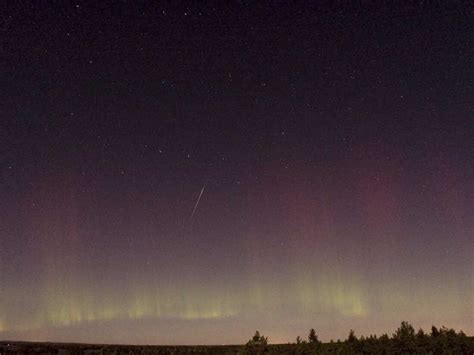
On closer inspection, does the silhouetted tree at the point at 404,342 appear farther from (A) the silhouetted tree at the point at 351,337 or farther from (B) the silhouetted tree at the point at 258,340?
(B) the silhouetted tree at the point at 258,340

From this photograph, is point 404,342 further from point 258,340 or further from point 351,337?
point 258,340

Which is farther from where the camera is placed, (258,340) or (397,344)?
(397,344)

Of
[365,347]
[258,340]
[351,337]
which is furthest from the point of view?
[351,337]

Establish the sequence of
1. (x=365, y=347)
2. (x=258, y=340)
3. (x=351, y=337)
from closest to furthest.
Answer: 1. (x=258, y=340)
2. (x=365, y=347)
3. (x=351, y=337)

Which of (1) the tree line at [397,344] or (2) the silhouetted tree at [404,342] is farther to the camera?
(2) the silhouetted tree at [404,342]

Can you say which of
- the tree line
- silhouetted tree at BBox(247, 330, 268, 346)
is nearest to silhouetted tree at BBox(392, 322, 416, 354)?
the tree line

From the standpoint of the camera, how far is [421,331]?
14.2m

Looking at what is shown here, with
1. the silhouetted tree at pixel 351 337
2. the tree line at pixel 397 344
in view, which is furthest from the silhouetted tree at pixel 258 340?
the silhouetted tree at pixel 351 337

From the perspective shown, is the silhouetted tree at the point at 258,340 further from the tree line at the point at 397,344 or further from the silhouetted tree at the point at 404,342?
the silhouetted tree at the point at 404,342

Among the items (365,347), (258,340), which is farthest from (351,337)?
(258,340)

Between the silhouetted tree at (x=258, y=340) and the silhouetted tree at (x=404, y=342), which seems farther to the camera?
the silhouetted tree at (x=404, y=342)

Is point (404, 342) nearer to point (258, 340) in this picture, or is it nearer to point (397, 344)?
point (397, 344)

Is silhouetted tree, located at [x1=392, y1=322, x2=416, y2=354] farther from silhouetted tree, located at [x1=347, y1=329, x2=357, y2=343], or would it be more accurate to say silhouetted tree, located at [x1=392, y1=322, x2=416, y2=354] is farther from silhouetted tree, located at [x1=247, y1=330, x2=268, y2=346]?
silhouetted tree, located at [x1=247, y1=330, x2=268, y2=346]

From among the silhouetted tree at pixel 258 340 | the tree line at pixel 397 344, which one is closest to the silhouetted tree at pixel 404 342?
the tree line at pixel 397 344
